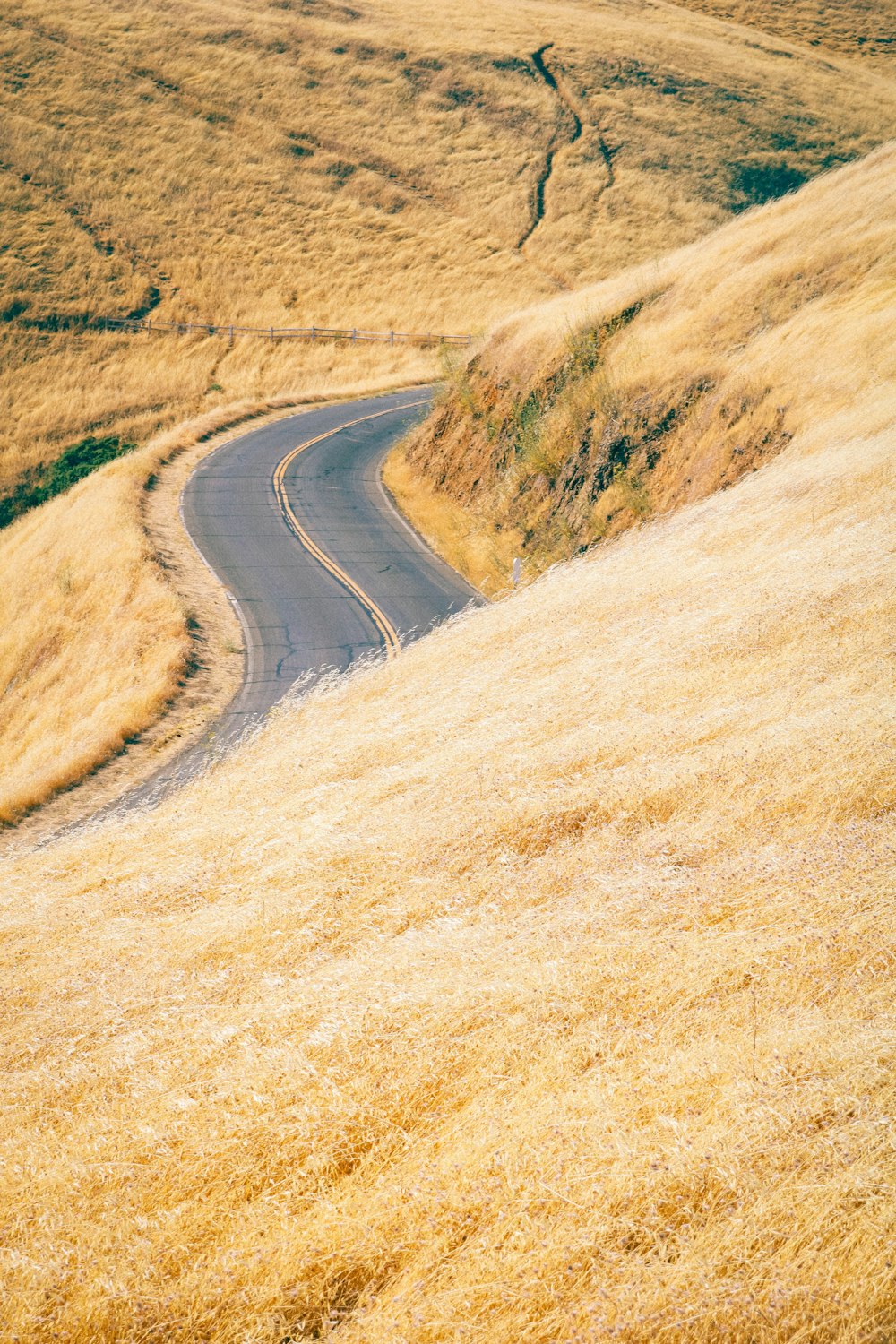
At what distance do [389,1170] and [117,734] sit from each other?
10733 millimetres

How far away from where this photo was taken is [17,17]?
55.8 metres

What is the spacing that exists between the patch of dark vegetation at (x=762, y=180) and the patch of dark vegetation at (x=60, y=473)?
A: 138 ft

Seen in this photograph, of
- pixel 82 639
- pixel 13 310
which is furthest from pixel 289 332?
pixel 82 639

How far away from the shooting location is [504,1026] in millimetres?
4551

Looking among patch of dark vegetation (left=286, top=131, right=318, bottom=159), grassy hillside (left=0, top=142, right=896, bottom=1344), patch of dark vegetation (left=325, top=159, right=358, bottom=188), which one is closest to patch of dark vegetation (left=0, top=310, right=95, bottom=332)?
patch of dark vegetation (left=325, top=159, right=358, bottom=188)

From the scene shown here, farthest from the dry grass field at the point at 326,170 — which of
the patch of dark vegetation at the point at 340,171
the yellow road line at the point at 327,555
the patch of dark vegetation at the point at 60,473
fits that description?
the yellow road line at the point at 327,555

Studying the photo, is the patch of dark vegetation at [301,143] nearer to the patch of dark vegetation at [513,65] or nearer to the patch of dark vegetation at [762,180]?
the patch of dark vegetation at [513,65]

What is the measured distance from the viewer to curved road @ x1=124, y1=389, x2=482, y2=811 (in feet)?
50.4

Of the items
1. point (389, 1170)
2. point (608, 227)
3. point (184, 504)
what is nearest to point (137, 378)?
point (184, 504)

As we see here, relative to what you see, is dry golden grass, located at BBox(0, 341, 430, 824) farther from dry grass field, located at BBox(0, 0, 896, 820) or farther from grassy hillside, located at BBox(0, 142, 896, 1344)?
grassy hillside, located at BBox(0, 142, 896, 1344)

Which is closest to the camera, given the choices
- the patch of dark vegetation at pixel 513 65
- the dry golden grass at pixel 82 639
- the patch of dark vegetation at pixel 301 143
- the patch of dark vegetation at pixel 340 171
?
the dry golden grass at pixel 82 639

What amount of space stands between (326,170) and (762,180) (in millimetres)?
27477

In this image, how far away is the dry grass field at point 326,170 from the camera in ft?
135

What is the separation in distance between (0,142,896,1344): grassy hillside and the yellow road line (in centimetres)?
700
